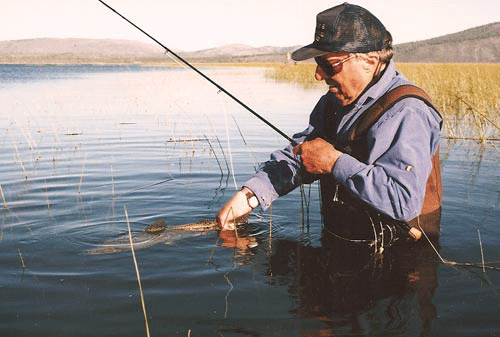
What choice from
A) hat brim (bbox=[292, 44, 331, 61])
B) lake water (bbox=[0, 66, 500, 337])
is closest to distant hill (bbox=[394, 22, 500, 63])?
lake water (bbox=[0, 66, 500, 337])

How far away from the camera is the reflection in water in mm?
3281

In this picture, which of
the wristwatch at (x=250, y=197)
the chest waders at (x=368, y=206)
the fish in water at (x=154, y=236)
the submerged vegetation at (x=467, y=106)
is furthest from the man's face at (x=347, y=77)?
the submerged vegetation at (x=467, y=106)

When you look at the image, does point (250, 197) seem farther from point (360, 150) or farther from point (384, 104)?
point (384, 104)

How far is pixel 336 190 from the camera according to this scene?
4031 millimetres

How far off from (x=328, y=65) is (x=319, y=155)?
67 centimetres

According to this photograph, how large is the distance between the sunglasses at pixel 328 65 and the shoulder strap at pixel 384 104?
35cm

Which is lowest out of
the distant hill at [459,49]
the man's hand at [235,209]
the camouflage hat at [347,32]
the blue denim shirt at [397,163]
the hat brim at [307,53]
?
the man's hand at [235,209]

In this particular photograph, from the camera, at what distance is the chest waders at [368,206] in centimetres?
370

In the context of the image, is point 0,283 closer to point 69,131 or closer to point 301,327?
point 301,327

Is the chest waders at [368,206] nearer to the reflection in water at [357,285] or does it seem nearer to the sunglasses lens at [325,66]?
the reflection in water at [357,285]

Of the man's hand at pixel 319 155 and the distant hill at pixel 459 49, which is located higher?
the distant hill at pixel 459 49

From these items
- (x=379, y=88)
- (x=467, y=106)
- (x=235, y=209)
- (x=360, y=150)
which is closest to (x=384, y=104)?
(x=379, y=88)

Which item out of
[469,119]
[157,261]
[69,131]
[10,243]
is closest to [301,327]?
[157,261]

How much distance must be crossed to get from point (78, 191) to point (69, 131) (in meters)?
5.65
